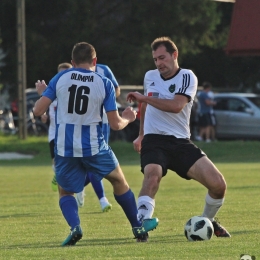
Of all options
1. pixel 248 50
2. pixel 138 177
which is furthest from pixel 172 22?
pixel 248 50

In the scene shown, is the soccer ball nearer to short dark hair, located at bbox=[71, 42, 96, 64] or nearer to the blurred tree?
short dark hair, located at bbox=[71, 42, 96, 64]

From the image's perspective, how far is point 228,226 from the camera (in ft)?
31.6

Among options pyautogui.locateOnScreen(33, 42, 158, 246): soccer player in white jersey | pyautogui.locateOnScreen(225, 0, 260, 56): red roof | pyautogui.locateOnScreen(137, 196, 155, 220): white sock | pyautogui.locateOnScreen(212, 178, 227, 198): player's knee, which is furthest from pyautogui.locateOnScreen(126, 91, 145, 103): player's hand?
pyautogui.locateOnScreen(225, 0, 260, 56): red roof

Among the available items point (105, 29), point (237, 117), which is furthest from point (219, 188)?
point (105, 29)

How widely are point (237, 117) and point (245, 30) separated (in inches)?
618

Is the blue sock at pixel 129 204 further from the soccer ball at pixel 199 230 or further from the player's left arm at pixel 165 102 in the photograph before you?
the player's left arm at pixel 165 102

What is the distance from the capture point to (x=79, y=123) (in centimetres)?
811

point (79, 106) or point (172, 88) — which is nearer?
point (79, 106)

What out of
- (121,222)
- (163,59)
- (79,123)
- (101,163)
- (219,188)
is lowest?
(121,222)

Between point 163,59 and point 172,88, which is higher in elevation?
point 163,59

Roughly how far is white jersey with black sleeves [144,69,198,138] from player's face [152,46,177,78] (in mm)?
142

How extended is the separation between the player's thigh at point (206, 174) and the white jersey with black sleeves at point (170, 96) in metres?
0.39

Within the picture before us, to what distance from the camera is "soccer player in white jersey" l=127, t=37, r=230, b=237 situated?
27.2 ft

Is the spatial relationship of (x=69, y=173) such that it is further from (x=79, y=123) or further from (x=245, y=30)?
(x=245, y=30)
